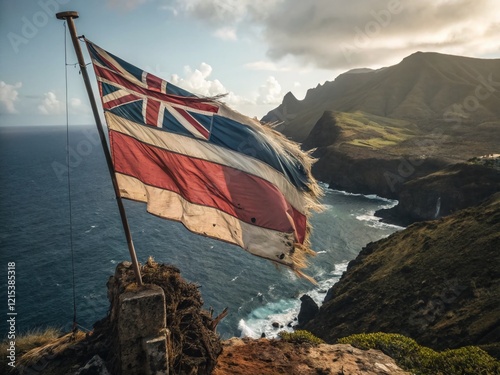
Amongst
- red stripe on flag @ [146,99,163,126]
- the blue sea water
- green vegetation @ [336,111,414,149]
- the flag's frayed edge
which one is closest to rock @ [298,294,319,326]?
the blue sea water

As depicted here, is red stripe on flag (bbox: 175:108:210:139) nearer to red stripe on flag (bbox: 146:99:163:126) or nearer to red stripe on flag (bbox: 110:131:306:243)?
red stripe on flag (bbox: 146:99:163:126)

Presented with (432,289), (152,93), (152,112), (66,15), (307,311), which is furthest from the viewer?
(307,311)

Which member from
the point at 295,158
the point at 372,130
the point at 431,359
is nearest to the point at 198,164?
the point at 295,158

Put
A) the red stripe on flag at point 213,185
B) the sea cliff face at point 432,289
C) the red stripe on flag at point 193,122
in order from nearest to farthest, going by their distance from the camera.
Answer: the red stripe on flag at point 213,185
the red stripe on flag at point 193,122
the sea cliff face at point 432,289

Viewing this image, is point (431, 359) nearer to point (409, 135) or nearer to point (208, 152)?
point (208, 152)

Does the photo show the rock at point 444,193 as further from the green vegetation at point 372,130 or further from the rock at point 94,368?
the rock at point 94,368

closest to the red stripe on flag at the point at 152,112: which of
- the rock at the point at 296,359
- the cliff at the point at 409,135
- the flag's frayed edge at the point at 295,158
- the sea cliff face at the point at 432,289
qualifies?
the flag's frayed edge at the point at 295,158
